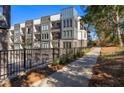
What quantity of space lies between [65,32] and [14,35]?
8389mm

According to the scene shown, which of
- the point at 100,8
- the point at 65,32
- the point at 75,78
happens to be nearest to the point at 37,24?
the point at 65,32

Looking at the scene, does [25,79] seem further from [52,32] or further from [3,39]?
[52,32]

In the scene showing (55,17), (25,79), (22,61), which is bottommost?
(25,79)

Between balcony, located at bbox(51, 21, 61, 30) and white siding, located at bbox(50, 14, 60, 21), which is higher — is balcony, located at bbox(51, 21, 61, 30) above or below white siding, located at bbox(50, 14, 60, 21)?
below

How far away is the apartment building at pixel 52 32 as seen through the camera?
27.6 metres

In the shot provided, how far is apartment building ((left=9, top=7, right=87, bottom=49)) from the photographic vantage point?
90.4ft

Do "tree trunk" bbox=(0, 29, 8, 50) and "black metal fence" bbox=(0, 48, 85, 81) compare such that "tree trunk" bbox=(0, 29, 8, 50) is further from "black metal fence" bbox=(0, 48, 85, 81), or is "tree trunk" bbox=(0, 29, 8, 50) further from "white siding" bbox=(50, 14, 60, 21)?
"white siding" bbox=(50, 14, 60, 21)

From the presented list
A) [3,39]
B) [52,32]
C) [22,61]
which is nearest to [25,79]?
[22,61]

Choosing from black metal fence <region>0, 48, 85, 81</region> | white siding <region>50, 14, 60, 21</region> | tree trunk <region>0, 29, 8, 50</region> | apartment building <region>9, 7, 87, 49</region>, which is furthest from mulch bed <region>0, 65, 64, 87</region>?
white siding <region>50, 14, 60, 21</region>

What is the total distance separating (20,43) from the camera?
3130cm

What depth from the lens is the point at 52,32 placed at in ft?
Answer: 102

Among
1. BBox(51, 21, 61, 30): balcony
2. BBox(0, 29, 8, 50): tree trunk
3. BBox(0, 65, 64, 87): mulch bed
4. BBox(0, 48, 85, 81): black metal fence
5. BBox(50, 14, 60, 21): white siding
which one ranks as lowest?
BBox(0, 65, 64, 87): mulch bed
